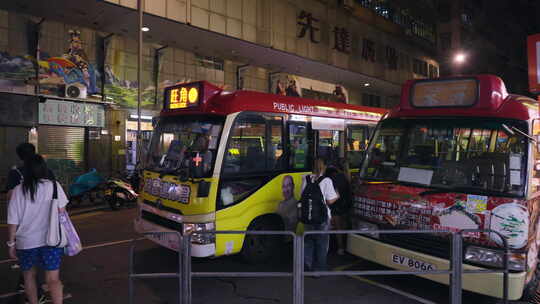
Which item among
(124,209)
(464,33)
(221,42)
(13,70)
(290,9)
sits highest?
(464,33)

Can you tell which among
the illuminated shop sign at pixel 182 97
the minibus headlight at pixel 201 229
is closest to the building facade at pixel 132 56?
the illuminated shop sign at pixel 182 97

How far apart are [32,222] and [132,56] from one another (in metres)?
14.3

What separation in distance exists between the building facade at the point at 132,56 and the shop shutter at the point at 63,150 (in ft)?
0.13

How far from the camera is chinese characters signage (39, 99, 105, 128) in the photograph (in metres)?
14.4

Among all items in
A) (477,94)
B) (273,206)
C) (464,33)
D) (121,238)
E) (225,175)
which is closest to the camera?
(477,94)

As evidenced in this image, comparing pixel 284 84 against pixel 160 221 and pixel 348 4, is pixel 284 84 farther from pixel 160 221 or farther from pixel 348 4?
pixel 160 221

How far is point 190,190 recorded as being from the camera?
5281mm

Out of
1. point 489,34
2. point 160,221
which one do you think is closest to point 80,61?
point 160,221

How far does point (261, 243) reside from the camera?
604cm

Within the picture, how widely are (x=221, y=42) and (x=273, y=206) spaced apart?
13.3 meters

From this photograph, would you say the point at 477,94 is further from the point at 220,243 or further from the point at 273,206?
the point at 220,243

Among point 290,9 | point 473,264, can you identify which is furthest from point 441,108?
point 290,9

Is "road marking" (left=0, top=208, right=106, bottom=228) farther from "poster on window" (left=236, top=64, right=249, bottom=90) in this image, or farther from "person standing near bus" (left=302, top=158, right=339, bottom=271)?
"poster on window" (left=236, top=64, right=249, bottom=90)

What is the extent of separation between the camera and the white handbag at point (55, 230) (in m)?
3.90
